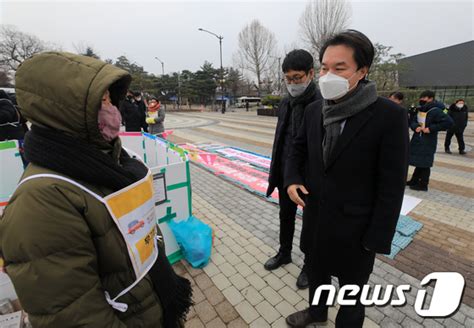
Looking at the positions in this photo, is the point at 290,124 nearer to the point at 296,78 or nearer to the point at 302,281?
the point at 296,78

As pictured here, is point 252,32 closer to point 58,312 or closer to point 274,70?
point 274,70

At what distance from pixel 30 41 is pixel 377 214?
5189 cm

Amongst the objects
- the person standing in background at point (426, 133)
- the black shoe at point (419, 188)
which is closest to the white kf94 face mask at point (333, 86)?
the person standing in background at point (426, 133)

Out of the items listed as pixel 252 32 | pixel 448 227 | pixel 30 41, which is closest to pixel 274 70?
pixel 252 32

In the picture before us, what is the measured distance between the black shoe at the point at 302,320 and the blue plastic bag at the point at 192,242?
116 cm

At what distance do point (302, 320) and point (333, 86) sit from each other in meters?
1.93

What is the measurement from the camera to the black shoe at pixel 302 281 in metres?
2.57

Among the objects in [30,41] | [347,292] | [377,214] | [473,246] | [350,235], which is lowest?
[473,246]

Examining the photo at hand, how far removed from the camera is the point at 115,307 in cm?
106

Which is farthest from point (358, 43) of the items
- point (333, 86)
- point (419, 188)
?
point (419, 188)

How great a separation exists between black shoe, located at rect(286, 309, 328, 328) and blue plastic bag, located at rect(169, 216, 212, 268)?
1157mm

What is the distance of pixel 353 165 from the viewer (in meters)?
1.46

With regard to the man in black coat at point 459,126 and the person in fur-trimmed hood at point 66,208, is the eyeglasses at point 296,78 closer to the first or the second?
the person in fur-trimmed hood at point 66,208

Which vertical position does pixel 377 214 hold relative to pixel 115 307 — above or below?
above
